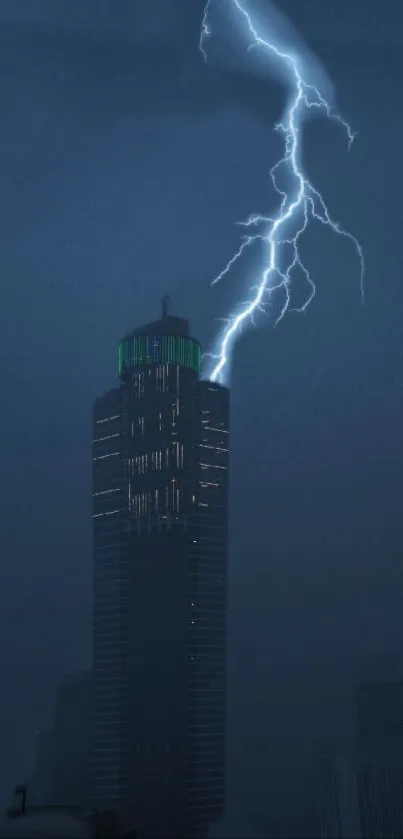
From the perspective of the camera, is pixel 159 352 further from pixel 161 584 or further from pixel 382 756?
pixel 382 756

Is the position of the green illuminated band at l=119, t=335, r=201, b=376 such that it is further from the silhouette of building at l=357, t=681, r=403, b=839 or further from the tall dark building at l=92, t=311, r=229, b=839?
the silhouette of building at l=357, t=681, r=403, b=839

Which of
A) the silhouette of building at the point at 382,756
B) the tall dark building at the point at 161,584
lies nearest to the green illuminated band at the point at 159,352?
the tall dark building at the point at 161,584

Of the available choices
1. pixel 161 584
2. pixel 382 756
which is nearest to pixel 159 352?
pixel 161 584

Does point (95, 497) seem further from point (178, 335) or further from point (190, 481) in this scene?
point (178, 335)

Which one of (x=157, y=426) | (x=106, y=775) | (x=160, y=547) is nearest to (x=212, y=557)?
(x=160, y=547)

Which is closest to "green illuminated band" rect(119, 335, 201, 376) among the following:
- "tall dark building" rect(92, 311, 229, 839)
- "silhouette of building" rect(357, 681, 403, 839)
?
"tall dark building" rect(92, 311, 229, 839)

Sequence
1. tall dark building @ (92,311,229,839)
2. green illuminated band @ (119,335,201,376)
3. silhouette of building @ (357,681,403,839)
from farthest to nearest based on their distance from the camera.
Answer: green illuminated band @ (119,335,201,376), tall dark building @ (92,311,229,839), silhouette of building @ (357,681,403,839)
